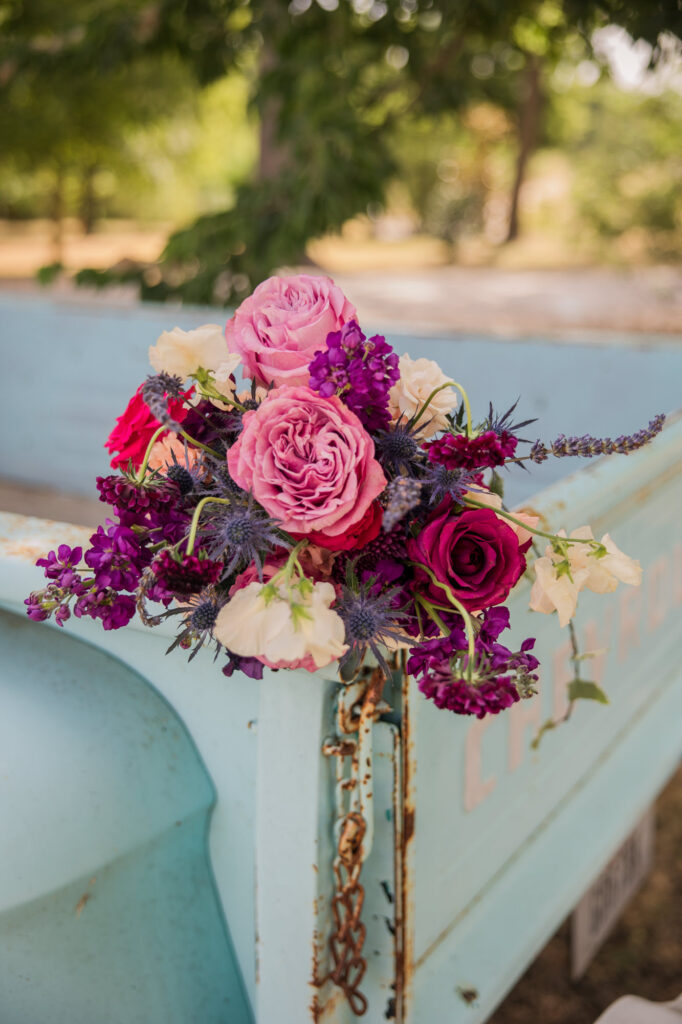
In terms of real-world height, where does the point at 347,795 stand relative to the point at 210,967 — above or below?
above

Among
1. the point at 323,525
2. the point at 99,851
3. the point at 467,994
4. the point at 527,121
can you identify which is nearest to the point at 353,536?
the point at 323,525

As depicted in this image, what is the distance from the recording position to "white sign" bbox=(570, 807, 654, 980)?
80.1 inches

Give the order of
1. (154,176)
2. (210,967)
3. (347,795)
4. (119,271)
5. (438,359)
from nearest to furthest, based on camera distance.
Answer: (347,795), (210,967), (438,359), (119,271), (154,176)

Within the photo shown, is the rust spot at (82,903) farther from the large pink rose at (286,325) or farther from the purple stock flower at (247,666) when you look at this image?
the large pink rose at (286,325)

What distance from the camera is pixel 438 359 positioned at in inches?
119

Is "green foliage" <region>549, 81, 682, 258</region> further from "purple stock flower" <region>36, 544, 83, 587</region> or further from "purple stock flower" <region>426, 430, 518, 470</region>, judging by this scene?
"purple stock flower" <region>36, 544, 83, 587</region>

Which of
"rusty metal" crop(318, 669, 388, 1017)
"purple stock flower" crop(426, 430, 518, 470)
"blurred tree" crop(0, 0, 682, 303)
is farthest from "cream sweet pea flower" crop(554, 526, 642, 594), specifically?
"blurred tree" crop(0, 0, 682, 303)

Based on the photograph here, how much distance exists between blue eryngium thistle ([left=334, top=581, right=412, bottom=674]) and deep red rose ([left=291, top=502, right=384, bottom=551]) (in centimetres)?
4

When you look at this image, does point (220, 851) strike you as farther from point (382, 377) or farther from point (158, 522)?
point (382, 377)

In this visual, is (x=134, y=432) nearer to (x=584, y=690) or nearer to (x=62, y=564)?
(x=62, y=564)

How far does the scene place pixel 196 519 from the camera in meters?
0.80

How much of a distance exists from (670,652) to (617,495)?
2.46ft

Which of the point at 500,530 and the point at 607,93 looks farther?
the point at 607,93

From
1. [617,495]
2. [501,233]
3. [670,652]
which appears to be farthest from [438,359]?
[501,233]
